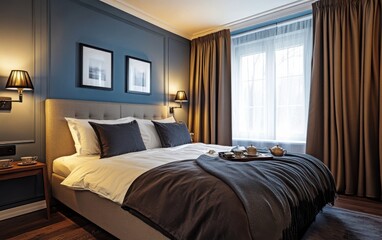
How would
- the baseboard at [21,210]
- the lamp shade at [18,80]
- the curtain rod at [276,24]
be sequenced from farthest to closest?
the curtain rod at [276,24], the baseboard at [21,210], the lamp shade at [18,80]

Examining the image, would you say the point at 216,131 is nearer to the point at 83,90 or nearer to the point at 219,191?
the point at 83,90

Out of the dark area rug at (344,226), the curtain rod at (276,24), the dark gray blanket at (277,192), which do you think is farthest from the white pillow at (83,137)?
the curtain rod at (276,24)

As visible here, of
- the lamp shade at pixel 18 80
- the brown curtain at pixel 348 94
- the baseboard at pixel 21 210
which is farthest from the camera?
the brown curtain at pixel 348 94

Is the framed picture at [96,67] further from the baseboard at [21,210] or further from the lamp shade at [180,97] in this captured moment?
the baseboard at [21,210]

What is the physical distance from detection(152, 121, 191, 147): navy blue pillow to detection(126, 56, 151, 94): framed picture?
85cm

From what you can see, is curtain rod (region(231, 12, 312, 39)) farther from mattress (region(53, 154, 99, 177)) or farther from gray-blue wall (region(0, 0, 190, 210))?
mattress (region(53, 154, 99, 177))

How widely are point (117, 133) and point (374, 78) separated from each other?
3.24m

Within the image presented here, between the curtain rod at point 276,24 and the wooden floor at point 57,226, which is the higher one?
the curtain rod at point 276,24

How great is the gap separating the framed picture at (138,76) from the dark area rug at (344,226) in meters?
2.98

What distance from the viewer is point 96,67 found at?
10.2ft

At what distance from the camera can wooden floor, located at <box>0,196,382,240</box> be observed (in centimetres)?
199

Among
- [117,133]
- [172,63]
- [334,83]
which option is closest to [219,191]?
[117,133]

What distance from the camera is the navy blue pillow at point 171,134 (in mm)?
3080

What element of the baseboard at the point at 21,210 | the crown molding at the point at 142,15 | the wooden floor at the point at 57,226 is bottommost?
the wooden floor at the point at 57,226
